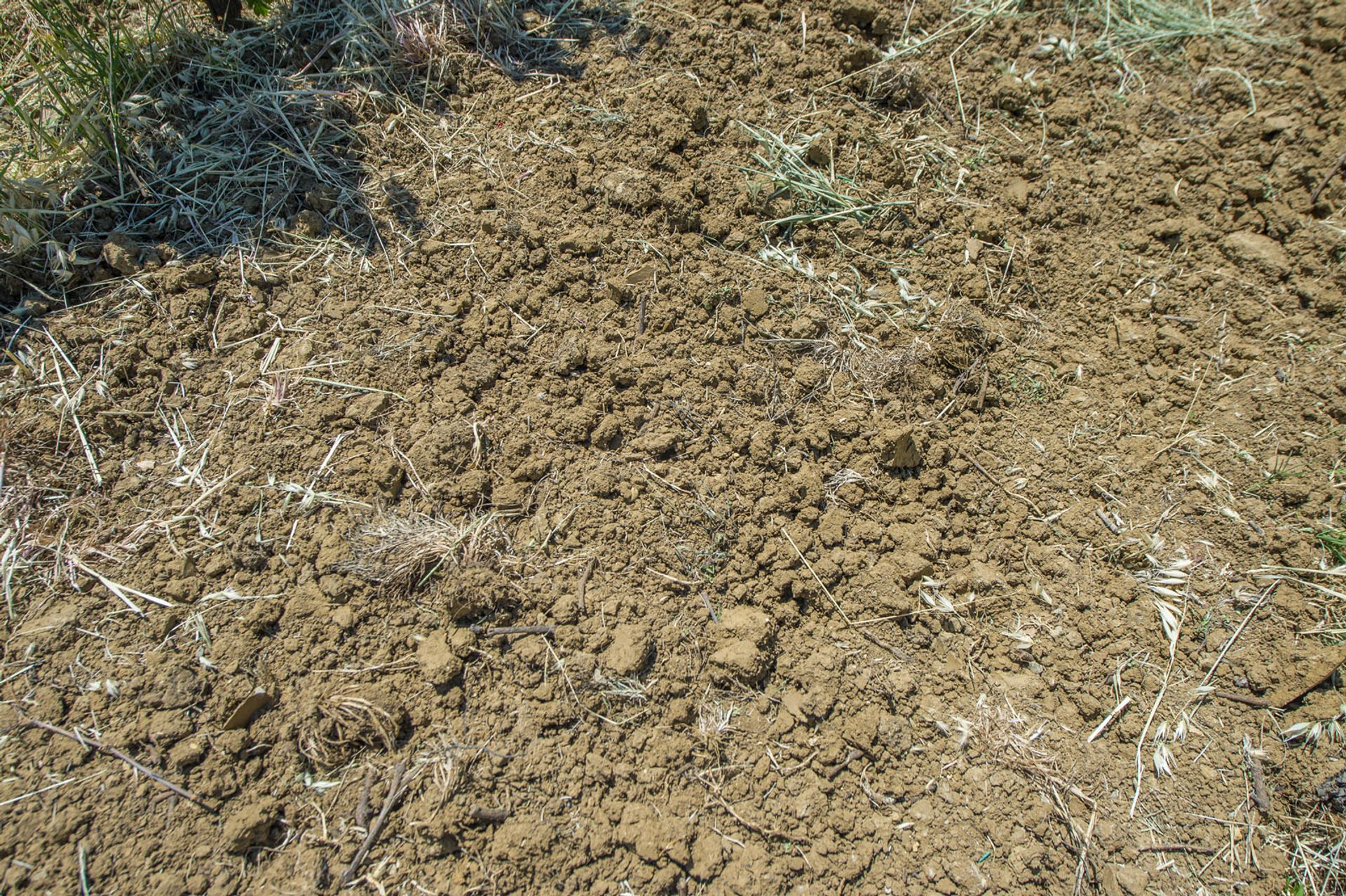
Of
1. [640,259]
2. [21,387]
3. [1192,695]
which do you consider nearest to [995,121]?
[640,259]

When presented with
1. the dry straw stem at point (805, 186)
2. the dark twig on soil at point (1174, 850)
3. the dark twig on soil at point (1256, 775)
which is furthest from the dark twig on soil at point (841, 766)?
the dry straw stem at point (805, 186)

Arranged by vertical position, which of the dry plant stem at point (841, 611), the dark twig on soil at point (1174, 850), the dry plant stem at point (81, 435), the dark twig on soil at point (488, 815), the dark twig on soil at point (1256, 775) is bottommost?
the dark twig on soil at point (1174, 850)

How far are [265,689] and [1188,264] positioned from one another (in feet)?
11.4

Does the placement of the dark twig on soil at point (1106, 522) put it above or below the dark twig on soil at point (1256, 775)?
above

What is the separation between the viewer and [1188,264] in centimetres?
293

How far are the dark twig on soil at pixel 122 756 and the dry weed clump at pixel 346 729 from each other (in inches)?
10.4

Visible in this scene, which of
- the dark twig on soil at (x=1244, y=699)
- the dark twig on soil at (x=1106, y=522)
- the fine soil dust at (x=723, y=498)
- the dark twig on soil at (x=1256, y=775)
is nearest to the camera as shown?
the fine soil dust at (x=723, y=498)

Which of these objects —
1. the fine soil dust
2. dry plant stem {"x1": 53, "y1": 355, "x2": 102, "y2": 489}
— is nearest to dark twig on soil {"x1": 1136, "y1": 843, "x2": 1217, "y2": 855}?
the fine soil dust

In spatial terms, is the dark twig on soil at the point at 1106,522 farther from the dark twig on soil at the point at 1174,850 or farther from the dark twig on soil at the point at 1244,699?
the dark twig on soil at the point at 1174,850

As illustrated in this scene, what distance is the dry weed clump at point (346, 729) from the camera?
6.66 ft

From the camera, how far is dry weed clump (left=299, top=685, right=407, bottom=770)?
2029 mm

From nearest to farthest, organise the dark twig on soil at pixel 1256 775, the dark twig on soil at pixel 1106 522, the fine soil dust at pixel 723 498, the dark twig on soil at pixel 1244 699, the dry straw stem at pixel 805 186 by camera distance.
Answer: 1. the fine soil dust at pixel 723 498
2. the dark twig on soil at pixel 1256 775
3. the dark twig on soil at pixel 1244 699
4. the dark twig on soil at pixel 1106 522
5. the dry straw stem at pixel 805 186

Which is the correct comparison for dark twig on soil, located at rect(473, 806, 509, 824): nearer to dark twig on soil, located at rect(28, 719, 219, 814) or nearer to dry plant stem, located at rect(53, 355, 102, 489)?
dark twig on soil, located at rect(28, 719, 219, 814)

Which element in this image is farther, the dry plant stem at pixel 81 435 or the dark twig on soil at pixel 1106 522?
the dark twig on soil at pixel 1106 522
